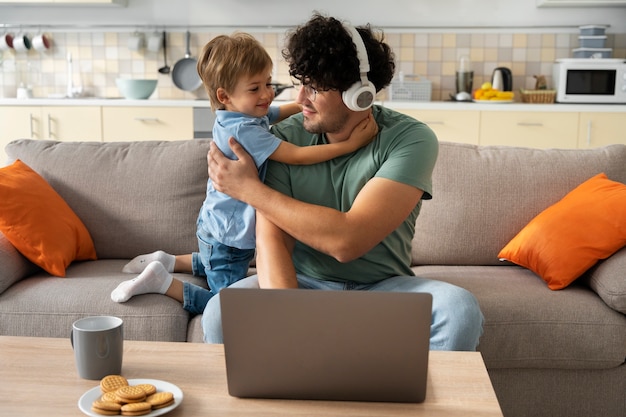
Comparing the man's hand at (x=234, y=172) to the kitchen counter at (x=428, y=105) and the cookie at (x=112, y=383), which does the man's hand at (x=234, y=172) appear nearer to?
the cookie at (x=112, y=383)

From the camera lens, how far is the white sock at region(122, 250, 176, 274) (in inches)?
99.2

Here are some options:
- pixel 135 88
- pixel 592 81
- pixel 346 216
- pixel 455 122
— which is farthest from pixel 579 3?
pixel 346 216

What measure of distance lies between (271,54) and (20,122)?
1643 mm

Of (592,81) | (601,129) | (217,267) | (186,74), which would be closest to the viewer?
(217,267)

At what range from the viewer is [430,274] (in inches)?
99.2

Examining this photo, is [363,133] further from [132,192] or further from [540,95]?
[540,95]

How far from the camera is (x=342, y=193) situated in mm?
2109

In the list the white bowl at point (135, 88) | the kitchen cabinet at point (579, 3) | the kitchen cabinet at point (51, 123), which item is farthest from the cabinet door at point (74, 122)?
the kitchen cabinet at point (579, 3)

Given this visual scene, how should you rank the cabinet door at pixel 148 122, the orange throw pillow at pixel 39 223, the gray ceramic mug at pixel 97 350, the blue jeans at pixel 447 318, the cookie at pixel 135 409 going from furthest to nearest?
1. the cabinet door at pixel 148 122
2. the orange throw pillow at pixel 39 223
3. the blue jeans at pixel 447 318
4. the gray ceramic mug at pixel 97 350
5. the cookie at pixel 135 409

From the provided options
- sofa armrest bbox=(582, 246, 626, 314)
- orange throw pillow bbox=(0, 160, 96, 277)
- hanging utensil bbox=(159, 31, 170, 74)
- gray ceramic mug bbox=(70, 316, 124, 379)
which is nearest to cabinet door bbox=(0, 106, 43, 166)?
hanging utensil bbox=(159, 31, 170, 74)

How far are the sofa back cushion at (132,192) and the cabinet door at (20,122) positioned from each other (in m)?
2.15

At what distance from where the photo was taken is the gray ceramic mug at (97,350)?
4.51 ft

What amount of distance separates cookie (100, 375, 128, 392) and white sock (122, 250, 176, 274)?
3.83ft

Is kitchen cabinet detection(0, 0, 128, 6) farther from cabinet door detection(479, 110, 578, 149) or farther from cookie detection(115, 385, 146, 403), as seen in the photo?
cookie detection(115, 385, 146, 403)
